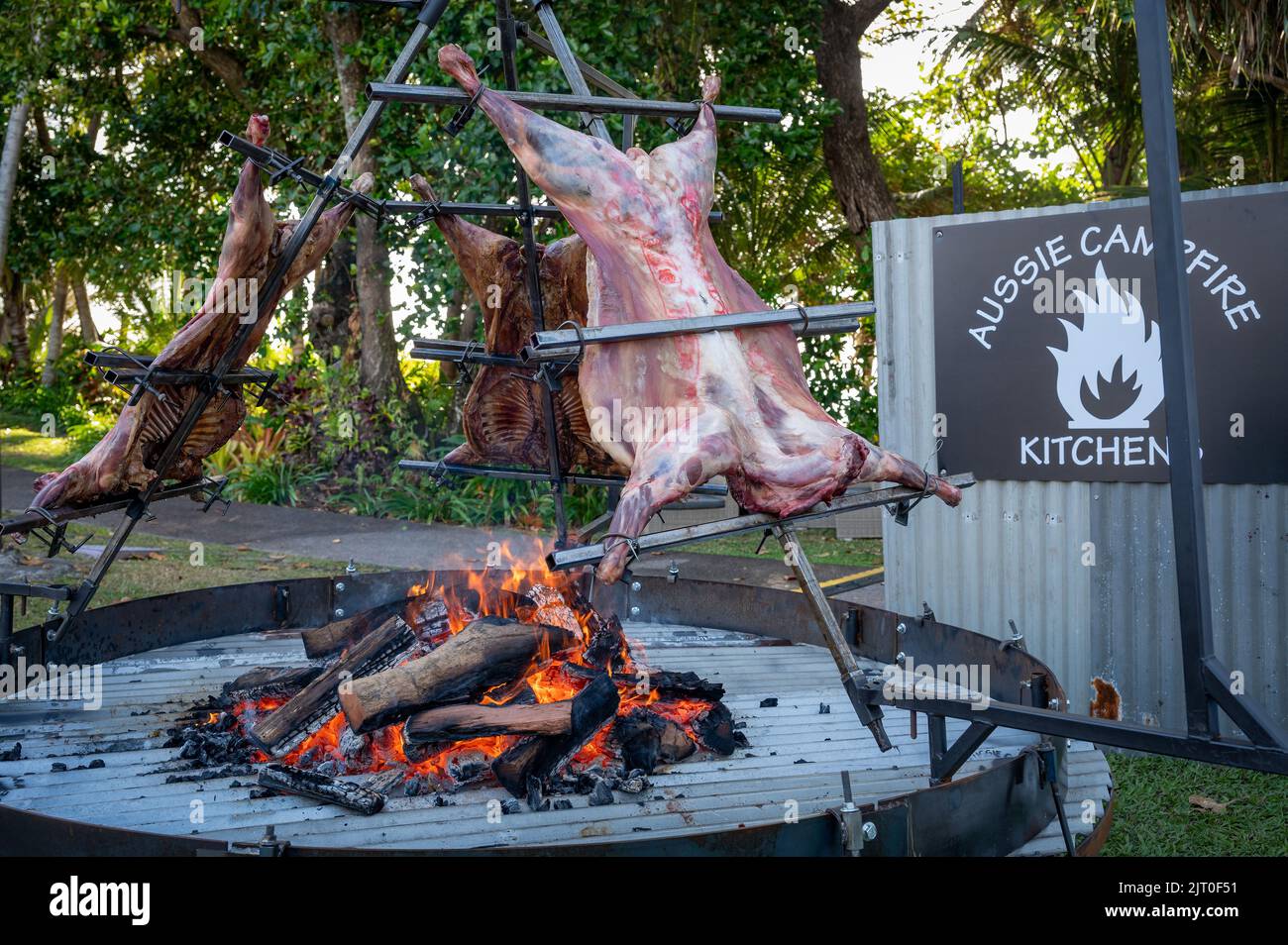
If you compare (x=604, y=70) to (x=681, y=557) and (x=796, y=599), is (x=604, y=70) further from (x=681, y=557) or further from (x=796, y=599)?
(x=796, y=599)

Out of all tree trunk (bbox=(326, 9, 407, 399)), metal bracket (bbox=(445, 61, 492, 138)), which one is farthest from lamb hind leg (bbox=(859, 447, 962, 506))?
tree trunk (bbox=(326, 9, 407, 399))

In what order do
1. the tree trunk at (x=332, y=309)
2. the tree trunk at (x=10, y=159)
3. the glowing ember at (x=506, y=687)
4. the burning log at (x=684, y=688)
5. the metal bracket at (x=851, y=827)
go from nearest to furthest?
the metal bracket at (x=851, y=827), the glowing ember at (x=506, y=687), the burning log at (x=684, y=688), the tree trunk at (x=332, y=309), the tree trunk at (x=10, y=159)

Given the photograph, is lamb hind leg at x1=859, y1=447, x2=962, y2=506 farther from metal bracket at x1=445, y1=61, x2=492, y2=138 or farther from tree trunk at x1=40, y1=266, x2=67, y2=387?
tree trunk at x1=40, y1=266, x2=67, y2=387

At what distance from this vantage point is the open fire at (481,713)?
4.04m

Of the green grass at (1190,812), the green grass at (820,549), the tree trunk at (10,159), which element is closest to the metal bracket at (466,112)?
the green grass at (1190,812)

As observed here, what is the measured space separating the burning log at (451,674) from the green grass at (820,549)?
5217 mm

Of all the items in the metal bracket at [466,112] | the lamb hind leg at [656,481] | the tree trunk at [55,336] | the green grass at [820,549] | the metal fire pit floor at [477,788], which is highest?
the tree trunk at [55,336]

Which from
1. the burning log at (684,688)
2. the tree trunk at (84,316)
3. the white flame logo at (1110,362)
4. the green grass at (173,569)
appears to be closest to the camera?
the burning log at (684,688)

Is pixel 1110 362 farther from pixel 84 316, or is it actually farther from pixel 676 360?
pixel 84 316

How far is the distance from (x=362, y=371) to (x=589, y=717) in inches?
343

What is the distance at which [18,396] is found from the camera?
19.1 metres

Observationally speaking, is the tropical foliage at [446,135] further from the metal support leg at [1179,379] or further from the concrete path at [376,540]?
the metal support leg at [1179,379]

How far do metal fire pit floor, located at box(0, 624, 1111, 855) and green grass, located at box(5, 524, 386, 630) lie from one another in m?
2.74

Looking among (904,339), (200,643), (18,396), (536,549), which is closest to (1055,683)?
(904,339)
